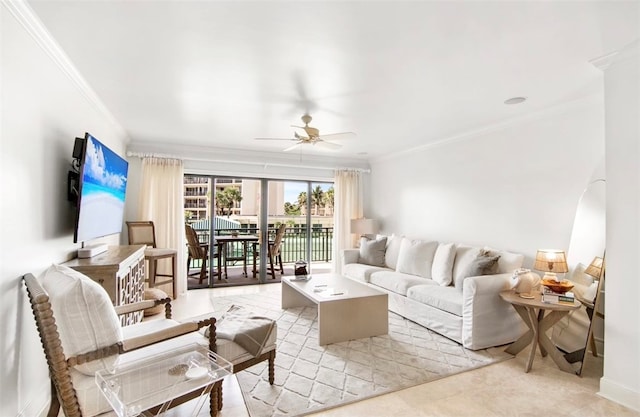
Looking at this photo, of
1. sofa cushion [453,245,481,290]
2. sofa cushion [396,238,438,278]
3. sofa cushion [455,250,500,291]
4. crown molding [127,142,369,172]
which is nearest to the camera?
sofa cushion [455,250,500,291]

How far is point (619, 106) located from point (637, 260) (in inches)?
41.7

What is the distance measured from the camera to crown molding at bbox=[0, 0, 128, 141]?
1686 mm

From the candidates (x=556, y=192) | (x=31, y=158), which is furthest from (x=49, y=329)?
(x=556, y=192)

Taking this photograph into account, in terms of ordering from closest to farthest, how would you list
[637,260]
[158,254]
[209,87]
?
[637,260] < [209,87] < [158,254]

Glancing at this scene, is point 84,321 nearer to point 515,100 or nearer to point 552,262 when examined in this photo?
point 552,262

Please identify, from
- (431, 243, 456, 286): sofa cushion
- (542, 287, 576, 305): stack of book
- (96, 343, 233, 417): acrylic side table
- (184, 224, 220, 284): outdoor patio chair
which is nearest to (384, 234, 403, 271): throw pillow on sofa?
(431, 243, 456, 286): sofa cushion

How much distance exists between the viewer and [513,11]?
172 cm

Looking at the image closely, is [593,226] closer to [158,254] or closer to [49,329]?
[49,329]

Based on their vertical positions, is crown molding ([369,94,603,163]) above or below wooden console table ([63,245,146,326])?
above

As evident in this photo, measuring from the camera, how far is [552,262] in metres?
2.80

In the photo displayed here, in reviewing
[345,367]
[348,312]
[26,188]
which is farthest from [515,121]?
[26,188]

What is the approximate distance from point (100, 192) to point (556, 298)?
12.9ft

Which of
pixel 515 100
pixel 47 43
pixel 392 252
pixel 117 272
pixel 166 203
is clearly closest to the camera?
pixel 47 43

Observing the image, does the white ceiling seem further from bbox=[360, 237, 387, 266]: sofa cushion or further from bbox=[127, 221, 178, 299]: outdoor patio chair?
bbox=[360, 237, 387, 266]: sofa cushion
